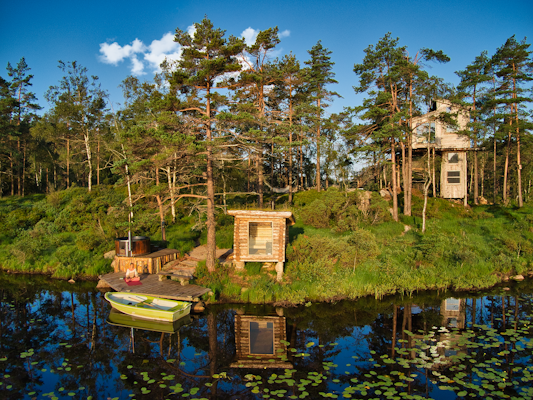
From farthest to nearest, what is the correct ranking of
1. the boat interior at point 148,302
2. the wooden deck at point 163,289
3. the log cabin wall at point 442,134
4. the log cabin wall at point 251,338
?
the log cabin wall at point 442,134 → the wooden deck at point 163,289 → the boat interior at point 148,302 → the log cabin wall at point 251,338

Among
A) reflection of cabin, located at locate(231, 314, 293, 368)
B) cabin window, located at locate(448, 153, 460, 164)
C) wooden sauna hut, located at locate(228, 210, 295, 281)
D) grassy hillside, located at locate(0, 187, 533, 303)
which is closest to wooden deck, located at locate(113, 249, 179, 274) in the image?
grassy hillside, located at locate(0, 187, 533, 303)

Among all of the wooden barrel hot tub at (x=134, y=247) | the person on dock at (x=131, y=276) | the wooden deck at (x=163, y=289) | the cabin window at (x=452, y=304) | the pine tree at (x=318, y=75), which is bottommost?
the cabin window at (x=452, y=304)

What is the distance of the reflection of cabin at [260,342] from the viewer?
9.08 metres

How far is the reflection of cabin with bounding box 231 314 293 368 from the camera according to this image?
29.8 ft

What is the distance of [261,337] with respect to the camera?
10812mm

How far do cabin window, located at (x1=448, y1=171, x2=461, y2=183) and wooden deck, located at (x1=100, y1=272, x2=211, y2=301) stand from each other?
24.8m

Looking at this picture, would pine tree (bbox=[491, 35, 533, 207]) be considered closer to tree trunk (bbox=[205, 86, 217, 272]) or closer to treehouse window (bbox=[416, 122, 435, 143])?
treehouse window (bbox=[416, 122, 435, 143])

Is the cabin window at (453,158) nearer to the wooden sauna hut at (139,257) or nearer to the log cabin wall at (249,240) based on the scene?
the log cabin wall at (249,240)

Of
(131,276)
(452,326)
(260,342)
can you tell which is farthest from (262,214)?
(452,326)

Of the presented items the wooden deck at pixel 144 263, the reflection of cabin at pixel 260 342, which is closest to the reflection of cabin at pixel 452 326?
the reflection of cabin at pixel 260 342

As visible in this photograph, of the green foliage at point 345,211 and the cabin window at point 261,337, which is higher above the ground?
the green foliage at point 345,211

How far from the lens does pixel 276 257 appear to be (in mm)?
14867

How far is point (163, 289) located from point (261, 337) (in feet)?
15.9

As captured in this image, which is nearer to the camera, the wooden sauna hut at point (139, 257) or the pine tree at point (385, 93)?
the wooden sauna hut at point (139, 257)
